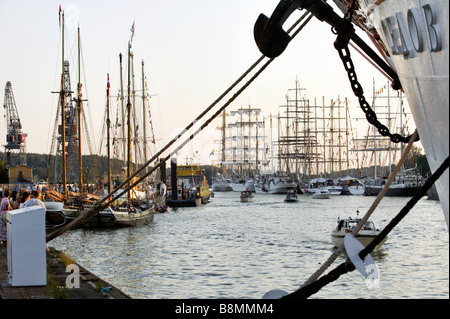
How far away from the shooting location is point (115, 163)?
2709 inches

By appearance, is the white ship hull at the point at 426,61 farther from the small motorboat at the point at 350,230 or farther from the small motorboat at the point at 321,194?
the small motorboat at the point at 321,194

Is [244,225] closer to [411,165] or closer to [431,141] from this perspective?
[431,141]

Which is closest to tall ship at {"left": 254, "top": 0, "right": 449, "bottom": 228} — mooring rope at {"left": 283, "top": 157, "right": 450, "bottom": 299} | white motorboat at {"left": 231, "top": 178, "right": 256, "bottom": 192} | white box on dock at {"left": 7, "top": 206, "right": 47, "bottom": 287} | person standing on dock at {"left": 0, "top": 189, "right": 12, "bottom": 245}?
mooring rope at {"left": 283, "top": 157, "right": 450, "bottom": 299}

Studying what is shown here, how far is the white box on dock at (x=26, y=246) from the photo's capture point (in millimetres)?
10531

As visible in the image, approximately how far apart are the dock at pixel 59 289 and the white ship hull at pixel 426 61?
21.3ft

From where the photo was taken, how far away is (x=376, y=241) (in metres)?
5.75

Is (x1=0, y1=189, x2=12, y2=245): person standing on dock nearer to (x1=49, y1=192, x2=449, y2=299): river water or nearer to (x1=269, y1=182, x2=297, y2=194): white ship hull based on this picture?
(x1=49, y1=192, x2=449, y2=299): river water

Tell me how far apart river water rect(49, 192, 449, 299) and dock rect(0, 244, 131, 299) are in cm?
513

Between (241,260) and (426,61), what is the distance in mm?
22443

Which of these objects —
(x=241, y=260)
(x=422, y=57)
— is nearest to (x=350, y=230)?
(x=241, y=260)

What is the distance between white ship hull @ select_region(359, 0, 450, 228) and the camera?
5.39 m

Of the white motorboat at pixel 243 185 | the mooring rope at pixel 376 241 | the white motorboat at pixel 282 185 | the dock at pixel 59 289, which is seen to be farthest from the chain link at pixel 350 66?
the white motorboat at pixel 243 185
